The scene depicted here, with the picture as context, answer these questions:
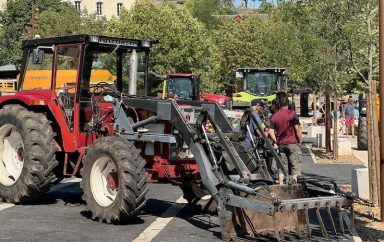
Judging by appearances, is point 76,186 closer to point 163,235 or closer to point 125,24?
point 163,235

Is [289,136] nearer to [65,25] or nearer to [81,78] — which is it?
[81,78]

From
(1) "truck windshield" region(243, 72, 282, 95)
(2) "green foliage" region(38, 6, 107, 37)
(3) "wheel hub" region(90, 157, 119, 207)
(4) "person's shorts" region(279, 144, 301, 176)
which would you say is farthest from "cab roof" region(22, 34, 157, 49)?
(2) "green foliage" region(38, 6, 107, 37)

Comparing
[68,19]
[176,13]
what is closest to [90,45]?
[176,13]

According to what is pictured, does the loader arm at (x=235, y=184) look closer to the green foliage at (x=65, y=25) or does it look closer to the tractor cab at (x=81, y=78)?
the tractor cab at (x=81, y=78)

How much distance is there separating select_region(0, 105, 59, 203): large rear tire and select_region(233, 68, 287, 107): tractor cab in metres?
19.4

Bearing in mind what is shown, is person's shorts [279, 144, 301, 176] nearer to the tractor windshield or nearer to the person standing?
the tractor windshield

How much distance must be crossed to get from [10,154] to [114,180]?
111 inches

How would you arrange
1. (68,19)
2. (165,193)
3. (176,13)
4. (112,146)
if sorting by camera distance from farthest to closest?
(68,19) < (176,13) < (165,193) < (112,146)

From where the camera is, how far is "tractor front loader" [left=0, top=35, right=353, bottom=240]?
8.12 meters

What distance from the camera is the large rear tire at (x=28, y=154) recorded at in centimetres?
994

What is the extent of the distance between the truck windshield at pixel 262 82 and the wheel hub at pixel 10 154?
793 inches

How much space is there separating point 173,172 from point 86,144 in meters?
1.74

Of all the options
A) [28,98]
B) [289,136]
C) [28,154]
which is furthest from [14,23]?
[289,136]

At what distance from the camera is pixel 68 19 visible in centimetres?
5416
